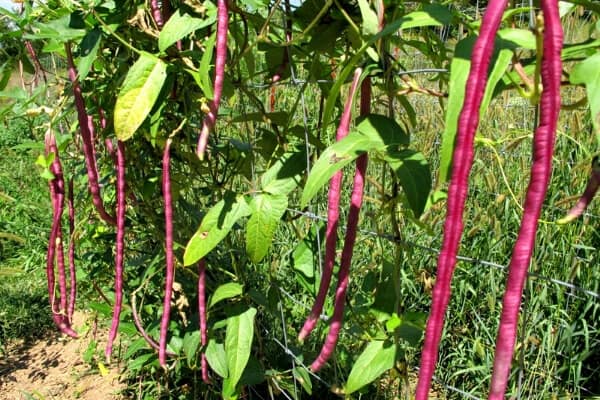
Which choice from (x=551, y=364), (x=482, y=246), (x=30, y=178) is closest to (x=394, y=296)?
(x=551, y=364)

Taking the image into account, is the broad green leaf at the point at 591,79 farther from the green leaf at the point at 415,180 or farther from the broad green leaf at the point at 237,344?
the broad green leaf at the point at 237,344

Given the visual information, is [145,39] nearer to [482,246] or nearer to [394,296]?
[394,296]

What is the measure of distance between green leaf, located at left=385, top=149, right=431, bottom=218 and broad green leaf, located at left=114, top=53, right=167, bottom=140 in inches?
18.4

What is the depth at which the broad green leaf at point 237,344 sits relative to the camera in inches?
A: 45.4

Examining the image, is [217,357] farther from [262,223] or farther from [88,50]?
[88,50]

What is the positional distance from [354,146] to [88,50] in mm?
548

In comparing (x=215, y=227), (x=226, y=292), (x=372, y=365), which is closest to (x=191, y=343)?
(x=226, y=292)

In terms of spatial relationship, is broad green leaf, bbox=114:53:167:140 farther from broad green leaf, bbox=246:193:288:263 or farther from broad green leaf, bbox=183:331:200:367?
broad green leaf, bbox=183:331:200:367

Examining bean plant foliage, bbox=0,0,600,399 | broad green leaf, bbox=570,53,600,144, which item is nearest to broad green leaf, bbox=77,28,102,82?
bean plant foliage, bbox=0,0,600,399

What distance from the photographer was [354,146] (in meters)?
0.69

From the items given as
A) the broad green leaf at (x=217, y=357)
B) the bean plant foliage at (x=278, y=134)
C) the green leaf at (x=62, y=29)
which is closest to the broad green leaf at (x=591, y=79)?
the bean plant foliage at (x=278, y=134)

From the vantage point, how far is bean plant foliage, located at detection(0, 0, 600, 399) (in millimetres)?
424

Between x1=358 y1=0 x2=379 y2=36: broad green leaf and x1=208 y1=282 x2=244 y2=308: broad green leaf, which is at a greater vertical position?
x1=358 y1=0 x2=379 y2=36: broad green leaf

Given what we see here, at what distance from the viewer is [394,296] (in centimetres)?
100
